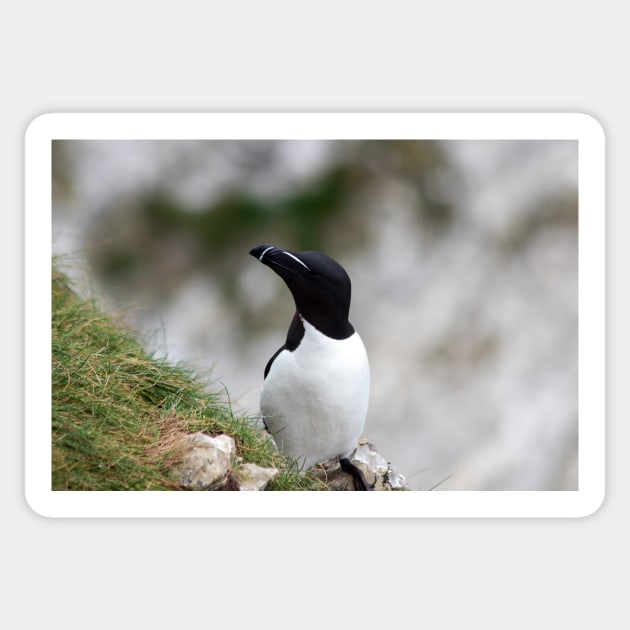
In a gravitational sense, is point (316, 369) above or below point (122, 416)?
above

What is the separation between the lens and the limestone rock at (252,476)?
16.9 feet

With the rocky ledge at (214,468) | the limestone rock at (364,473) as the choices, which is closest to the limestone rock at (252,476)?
the rocky ledge at (214,468)

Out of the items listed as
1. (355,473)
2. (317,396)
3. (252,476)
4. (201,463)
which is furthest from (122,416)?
(355,473)

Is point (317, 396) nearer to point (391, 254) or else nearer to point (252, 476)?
point (252, 476)

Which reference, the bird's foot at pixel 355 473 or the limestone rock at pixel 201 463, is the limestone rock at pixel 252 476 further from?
the bird's foot at pixel 355 473

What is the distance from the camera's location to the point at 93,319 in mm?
5953

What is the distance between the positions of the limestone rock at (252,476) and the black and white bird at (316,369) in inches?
17.4

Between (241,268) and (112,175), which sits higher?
(112,175)

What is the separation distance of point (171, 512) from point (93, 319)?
152 centimetres
